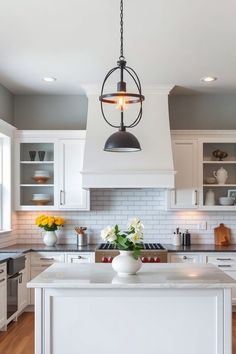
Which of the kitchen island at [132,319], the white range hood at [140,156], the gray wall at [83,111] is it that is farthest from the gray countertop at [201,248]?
the kitchen island at [132,319]

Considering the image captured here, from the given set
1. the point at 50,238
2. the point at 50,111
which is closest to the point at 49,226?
the point at 50,238

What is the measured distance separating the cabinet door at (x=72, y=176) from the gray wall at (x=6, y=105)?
0.83 meters

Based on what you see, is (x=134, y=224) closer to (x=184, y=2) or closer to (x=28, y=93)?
(x=184, y=2)

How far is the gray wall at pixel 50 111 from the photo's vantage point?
666 centimetres

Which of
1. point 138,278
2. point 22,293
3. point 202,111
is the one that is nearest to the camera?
point 138,278

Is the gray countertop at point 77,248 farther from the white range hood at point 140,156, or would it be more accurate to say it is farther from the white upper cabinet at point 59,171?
the white range hood at point 140,156

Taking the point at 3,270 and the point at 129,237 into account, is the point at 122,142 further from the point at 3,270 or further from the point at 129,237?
the point at 3,270

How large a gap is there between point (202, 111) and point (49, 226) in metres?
2.74

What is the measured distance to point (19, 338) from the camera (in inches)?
190

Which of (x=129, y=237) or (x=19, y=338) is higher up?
(x=129, y=237)

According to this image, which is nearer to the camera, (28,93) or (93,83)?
(93,83)

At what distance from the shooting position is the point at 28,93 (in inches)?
259

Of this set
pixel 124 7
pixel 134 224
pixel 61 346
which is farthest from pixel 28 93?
pixel 61 346

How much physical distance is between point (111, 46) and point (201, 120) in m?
2.51
